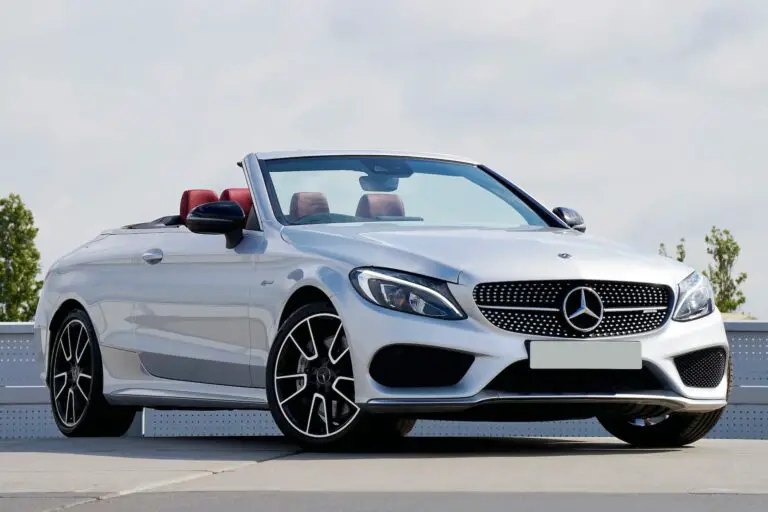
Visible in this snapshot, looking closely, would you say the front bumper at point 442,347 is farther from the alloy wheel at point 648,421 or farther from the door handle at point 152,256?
the door handle at point 152,256

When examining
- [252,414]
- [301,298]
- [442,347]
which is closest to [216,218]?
[301,298]

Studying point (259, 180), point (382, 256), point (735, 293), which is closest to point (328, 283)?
Answer: point (382, 256)

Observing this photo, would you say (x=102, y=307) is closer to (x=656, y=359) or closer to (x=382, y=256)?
(x=382, y=256)

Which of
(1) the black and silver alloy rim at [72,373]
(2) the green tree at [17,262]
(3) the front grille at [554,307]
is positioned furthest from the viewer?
(2) the green tree at [17,262]

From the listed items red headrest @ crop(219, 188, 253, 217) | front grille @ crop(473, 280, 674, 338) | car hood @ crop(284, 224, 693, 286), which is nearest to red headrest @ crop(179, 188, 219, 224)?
red headrest @ crop(219, 188, 253, 217)

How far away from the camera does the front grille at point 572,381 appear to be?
8109 mm

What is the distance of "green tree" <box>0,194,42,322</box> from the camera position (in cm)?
7938

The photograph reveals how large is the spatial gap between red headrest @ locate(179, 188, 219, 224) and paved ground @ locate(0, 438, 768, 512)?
81.4 inches

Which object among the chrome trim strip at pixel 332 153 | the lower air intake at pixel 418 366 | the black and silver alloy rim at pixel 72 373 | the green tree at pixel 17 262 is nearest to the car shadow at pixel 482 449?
the lower air intake at pixel 418 366

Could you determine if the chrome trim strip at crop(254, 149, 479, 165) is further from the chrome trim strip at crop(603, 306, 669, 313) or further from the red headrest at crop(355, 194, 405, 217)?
the chrome trim strip at crop(603, 306, 669, 313)

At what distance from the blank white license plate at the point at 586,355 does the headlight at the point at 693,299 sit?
417 millimetres

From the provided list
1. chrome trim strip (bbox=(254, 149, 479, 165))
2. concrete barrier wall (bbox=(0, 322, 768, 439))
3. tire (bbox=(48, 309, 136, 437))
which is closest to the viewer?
chrome trim strip (bbox=(254, 149, 479, 165))

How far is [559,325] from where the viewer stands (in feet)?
27.0

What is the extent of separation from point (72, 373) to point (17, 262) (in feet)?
233
